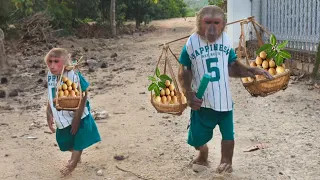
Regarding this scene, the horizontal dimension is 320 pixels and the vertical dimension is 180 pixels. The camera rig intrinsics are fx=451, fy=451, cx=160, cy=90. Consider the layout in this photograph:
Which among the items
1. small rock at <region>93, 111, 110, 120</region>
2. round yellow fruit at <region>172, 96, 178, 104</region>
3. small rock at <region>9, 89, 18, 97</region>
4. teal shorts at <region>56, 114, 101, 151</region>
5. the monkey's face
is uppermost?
the monkey's face

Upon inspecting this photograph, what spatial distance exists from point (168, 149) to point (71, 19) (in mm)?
15662

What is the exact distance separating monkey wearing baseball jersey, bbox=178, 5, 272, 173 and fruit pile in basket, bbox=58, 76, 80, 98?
94cm

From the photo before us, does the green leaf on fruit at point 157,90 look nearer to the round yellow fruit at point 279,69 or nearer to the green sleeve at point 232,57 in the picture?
the green sleeve at point 232,57

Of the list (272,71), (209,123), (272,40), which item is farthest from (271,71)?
(209,123)

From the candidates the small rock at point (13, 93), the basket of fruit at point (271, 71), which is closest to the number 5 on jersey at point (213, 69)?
the basket of fruit at point (271, 71)

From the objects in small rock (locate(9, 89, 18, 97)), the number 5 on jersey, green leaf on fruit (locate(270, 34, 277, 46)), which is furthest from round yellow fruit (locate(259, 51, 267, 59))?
small rock (locate(9, 89, 18, 97))

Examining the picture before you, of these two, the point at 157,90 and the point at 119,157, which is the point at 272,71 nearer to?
the point at 157,90

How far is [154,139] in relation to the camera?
16.6ft

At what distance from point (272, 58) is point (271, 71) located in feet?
0.43

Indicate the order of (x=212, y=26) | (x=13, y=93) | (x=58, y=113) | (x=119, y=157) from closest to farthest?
1. (x=212, y=26)
2. (x=58, y=113)
3. (x=119, y=157)
4. (x=13, y=93)

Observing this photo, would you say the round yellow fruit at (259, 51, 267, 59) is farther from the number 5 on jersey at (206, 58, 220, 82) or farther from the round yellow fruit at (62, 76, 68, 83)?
the round yellow fruit at (62, 76, 68, 83)

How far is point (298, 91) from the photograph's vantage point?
690 cm

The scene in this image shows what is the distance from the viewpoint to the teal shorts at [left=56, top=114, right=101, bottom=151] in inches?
163

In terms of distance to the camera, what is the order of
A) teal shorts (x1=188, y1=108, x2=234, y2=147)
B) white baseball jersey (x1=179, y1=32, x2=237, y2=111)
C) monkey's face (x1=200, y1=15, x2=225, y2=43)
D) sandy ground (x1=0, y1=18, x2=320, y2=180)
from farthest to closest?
sandy ground (x1=0, y1=18, x2=320, y2=180), teal shorts (x1=188, y1=108, x2=234, y2=147), white baseball jersey (x1=179, y1=32, x2=237, y2=111), monkey's face (x1=200, y1=15, x2=225, y2=43)
